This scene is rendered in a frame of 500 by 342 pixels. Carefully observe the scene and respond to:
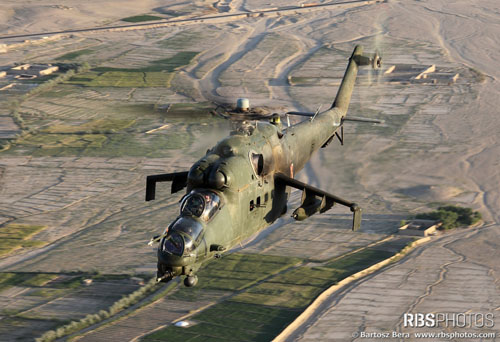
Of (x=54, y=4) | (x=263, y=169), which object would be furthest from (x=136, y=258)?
(x=54, y=4)

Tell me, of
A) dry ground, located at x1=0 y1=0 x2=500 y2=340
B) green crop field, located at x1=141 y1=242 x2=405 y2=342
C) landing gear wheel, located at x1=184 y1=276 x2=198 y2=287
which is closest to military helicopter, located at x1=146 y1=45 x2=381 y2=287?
landing gear wheel, located at x1=184 y1=276 x2=198 y2=287

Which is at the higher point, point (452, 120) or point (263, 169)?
point (263, 169)

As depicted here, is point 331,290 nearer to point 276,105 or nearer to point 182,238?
point 182,238

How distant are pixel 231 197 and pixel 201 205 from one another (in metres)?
1.55

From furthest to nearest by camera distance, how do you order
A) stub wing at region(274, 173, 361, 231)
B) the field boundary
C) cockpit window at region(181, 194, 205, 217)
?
the field boundary → stub wing at region(274, 173, 361, 231) → cockpit window at region(181, 194, 205, 217)

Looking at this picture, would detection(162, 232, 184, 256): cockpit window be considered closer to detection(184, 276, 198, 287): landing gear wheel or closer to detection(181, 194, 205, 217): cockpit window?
detection(184, 276, 198, 287): landing gear wheel

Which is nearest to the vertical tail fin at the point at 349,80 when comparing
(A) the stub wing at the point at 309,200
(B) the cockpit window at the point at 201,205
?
(A) the stub wing at the point at 309,200

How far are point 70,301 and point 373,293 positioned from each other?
16937 millimetres

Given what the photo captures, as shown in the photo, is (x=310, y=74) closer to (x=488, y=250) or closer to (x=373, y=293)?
(x=488, y=250)

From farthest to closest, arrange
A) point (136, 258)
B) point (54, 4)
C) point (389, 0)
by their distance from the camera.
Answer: point (389, 0) < point (54, 4) < point (136, 258)

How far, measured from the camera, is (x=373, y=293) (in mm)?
46625

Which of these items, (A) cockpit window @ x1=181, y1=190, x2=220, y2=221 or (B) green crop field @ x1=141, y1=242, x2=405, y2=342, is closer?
(A) cockpit window @ x1=181, y1=190, x2=220, y2=221

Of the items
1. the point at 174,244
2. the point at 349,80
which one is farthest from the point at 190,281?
the point at 349,80

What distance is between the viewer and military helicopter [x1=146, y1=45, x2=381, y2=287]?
27375 mm
